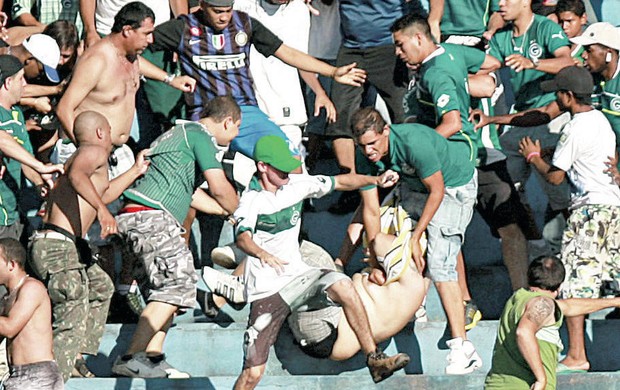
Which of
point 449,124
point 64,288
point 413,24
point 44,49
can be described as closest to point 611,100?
point 449,124

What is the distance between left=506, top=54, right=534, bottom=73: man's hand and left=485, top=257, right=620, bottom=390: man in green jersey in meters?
2.24

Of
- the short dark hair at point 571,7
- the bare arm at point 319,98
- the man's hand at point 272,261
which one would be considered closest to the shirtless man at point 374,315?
the man's hand at point 272,261

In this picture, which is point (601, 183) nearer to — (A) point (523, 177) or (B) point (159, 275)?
(A) point (523, 177)

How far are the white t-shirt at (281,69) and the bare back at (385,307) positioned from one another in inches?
70.4

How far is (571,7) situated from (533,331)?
142 inches

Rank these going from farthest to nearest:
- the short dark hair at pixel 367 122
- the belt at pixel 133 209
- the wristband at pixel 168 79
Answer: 1. the wristband at pixel 168 79
2. the belt at pixel 133 209
3. the short dark hair at pixel 367 122

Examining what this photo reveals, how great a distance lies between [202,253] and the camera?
12.4 m

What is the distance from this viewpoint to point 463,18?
12.5m

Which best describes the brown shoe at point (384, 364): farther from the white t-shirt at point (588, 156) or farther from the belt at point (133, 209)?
the white t-shirt at point (588, 156)

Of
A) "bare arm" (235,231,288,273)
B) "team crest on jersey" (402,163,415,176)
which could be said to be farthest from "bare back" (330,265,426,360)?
"bare arm" (235,231,288,273)

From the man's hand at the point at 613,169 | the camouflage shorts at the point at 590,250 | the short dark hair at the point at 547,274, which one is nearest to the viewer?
the short dark hair at the point at 547,274

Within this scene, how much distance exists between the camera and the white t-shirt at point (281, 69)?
12.4 meters

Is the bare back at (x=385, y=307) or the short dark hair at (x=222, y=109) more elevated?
the short dark hair at (x=222, y=109)

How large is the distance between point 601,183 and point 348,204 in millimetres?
1993
